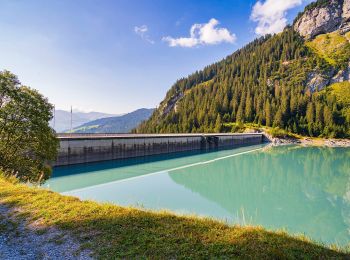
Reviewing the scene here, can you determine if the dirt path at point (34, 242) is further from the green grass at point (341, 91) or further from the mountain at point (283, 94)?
the green grass at point (341, 91)

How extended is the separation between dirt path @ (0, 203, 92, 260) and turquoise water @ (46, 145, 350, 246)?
7011 millimetres

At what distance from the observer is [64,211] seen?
9.67 m

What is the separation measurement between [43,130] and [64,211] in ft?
37.4

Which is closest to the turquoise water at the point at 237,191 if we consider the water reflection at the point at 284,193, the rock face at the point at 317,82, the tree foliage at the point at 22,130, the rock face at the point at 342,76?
the water reflection at the point at 284,193

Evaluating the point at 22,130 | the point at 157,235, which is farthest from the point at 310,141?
the point at 157,235

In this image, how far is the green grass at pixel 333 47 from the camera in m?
168

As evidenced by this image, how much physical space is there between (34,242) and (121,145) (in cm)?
4629

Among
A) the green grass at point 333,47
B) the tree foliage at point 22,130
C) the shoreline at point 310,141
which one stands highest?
the green grass at point 333,47

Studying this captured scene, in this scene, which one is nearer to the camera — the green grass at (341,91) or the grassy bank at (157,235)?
the grassy bank at (157,235)

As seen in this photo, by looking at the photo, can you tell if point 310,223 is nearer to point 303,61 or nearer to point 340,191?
point 340,191

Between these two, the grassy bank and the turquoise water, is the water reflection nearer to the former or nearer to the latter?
the turquoise water

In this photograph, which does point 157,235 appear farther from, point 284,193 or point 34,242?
point 284,193

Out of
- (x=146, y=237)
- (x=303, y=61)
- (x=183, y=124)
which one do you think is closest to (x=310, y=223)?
(x=146, y=237)

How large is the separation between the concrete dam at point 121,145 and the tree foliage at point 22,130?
2200 centimetres
